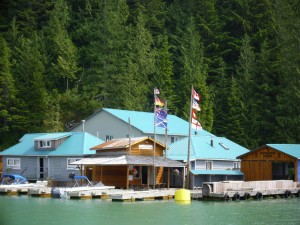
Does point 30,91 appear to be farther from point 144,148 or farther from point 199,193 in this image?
point 199,193

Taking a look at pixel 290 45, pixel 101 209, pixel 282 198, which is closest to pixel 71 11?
pixel 290 45

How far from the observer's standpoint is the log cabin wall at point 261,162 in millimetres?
45125

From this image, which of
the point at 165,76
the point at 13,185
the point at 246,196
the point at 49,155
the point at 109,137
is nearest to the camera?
the point at 246,196

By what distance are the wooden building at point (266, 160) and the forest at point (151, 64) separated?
1795cm

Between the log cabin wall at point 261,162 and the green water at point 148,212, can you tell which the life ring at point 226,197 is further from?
the log cabin wall at point 261,162

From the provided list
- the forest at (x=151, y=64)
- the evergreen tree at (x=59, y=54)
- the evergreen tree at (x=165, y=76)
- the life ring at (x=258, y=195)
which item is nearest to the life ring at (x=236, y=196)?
the life ring at (x=258, y=195)

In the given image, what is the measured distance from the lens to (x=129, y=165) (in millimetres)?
40531

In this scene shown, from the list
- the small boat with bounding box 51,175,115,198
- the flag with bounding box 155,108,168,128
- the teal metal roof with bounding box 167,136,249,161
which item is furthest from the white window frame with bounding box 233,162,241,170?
the small boat with bounding box 51,175,115,198

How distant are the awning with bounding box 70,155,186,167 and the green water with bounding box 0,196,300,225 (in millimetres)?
5497

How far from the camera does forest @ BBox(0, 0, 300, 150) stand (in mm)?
67000

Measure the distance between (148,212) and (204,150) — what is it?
69.1 ft

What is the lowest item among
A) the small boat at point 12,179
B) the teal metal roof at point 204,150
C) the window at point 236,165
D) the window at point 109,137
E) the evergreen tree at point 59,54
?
the small boat at point 12,179

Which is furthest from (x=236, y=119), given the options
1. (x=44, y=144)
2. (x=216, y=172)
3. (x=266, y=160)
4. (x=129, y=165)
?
(x=129, y=165)

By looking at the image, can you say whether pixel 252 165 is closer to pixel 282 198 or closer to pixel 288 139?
pixel 282 198
